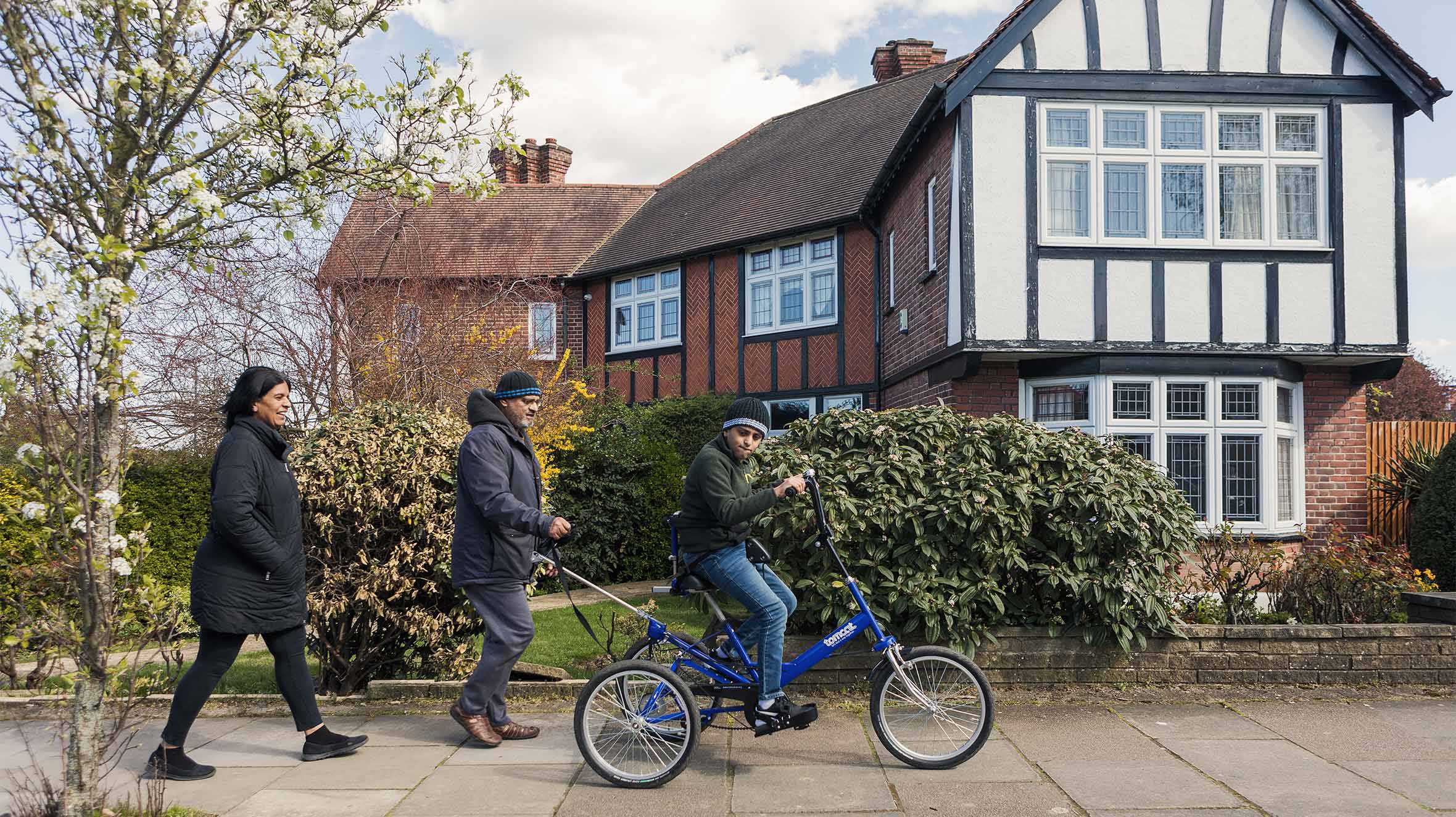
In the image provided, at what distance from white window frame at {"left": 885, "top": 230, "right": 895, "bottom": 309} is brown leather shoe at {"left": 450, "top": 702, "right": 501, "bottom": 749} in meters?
10.7

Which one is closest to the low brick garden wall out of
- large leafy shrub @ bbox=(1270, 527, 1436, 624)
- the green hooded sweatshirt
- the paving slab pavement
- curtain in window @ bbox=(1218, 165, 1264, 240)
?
the paving slab pavement

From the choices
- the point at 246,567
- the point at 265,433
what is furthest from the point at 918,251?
the point at 246,567

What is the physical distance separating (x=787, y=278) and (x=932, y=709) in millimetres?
13430

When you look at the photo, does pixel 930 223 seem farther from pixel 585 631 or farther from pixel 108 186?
pixel 108 186

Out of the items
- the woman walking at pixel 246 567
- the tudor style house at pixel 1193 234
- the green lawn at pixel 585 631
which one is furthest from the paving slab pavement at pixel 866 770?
the tudor style house at pixel 1193 234

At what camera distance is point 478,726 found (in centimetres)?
548

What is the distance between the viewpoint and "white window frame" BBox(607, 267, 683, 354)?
20.1 meters

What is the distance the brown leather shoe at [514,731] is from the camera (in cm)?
566

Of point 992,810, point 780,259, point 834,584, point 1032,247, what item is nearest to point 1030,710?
point 834,584

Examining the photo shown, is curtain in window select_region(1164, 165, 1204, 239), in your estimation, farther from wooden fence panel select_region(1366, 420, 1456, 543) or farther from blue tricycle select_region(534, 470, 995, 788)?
blue tricycle select_region(534, 470, 995, 788)

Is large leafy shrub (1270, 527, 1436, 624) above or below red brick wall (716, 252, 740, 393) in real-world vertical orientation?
below

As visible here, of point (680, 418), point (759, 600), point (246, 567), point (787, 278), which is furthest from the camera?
point (787, 278)

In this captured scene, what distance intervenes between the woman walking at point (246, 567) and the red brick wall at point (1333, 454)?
11135 mm

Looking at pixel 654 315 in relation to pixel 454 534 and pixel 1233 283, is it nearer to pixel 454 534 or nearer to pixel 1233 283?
pixel 1233 283
